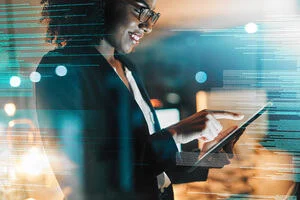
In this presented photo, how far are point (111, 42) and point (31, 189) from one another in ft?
2.39

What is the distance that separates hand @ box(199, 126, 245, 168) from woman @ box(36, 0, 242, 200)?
24 millimetres

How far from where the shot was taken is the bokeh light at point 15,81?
159 centimetres

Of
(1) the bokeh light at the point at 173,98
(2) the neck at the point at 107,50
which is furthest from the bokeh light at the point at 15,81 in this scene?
(1) the bokeh light at the point at 173,98

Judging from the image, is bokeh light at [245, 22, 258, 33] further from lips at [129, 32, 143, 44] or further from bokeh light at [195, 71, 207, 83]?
lips at [129, 32, 143, 44]

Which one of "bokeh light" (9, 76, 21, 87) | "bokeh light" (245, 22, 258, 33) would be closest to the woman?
"bokeh light" (9, 76, 21, 87)

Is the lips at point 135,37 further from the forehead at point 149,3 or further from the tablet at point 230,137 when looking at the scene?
the tablet at point 230,137

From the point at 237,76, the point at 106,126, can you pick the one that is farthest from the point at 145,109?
the point at 237,76

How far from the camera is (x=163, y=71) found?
145 cm

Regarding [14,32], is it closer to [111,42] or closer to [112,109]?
[111,42]

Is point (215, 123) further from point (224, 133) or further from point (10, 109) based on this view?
point (10, 109)

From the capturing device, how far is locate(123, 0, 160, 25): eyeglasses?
1437mm

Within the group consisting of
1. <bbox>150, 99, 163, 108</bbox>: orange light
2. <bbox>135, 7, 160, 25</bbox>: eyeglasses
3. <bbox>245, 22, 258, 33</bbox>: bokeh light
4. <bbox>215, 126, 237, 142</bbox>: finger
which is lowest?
<bbox>215, 126, 237, 142</bbox>: finger

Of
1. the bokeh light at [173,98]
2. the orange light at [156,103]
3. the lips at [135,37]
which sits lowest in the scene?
the orange light at [156,103]

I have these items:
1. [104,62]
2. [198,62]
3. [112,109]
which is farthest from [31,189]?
[198,62]
